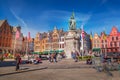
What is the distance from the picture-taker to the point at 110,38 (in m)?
69.8

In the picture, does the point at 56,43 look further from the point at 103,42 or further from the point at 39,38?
the point at 103,42

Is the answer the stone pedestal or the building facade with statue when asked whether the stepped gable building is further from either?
the stone pedestal

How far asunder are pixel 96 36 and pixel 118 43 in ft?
42.0

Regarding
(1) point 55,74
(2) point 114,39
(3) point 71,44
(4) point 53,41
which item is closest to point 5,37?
(4) point 53,41

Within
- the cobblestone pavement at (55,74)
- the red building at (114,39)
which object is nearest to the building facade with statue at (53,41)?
the red building at (114,39)

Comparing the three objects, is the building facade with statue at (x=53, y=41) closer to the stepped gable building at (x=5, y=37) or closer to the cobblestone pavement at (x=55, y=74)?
the stepped gable building at (x=5, y=37)

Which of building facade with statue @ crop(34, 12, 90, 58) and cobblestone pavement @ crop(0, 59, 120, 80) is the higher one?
building facade with statue @ crop(34, 12, 90, 58)

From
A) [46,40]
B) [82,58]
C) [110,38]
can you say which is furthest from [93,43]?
[82,58]

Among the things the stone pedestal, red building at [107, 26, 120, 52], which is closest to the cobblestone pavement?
the stone pedestal

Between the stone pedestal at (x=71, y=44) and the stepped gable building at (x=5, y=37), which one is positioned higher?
the stepped gable building at (x=5, y=37)

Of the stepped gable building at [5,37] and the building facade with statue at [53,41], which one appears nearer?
the stepped gable building at [5,37]

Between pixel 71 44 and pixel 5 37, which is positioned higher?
pixel 5 37

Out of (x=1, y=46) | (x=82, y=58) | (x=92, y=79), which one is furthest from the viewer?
(x=1, y=46)

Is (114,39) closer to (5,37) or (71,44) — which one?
(71,44)
